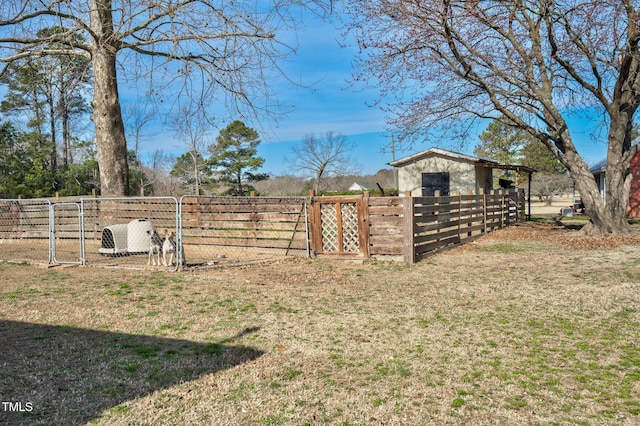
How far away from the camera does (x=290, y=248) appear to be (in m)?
11.6

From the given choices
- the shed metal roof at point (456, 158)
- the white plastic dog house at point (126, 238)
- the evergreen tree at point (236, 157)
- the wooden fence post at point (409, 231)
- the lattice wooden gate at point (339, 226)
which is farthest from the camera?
the evergreen tree at point (236, 157)

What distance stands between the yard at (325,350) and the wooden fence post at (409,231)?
182 cm

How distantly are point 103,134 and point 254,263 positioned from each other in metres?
6.19

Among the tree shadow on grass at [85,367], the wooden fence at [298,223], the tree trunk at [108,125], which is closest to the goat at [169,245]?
the wooden fence at [298,223]

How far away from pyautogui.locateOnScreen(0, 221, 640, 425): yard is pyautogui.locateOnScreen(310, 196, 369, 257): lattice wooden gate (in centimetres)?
247

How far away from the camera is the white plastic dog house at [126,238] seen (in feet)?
37.6

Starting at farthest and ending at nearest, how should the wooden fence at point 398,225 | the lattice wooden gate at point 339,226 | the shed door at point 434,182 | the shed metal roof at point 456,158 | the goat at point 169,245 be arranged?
the shed door at point 434,182, the shed metal roof at point 456,158, the lattice wooden gate at point 339,226, the wooden fence at point 398,225, the goat at point 169,245

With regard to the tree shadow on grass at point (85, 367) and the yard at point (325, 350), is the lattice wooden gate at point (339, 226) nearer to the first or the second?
the yard at point (325, 350)

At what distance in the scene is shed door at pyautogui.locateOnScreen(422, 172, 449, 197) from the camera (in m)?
25.2

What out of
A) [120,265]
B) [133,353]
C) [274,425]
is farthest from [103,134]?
[274,425]

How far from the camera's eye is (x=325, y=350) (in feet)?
14.4

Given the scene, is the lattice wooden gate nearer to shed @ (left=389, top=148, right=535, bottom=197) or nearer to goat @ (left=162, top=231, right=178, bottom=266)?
goat @ (left=162, top=231, right=178, bottom=266)

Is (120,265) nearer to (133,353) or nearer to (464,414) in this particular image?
(133,353)

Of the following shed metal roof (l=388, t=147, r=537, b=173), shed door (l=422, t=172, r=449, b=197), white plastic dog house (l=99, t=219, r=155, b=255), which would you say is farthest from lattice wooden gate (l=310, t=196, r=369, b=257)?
shed door (l=422, t=172, r=449, b=197)
